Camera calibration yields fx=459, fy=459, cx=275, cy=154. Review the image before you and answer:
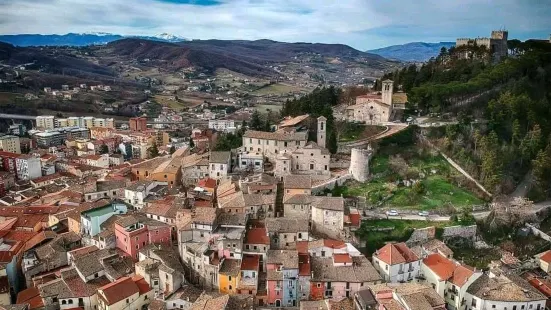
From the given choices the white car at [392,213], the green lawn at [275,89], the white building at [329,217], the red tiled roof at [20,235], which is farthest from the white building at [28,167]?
the green lawn at [275,89]

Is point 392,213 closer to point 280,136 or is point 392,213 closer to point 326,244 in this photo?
point 326,244

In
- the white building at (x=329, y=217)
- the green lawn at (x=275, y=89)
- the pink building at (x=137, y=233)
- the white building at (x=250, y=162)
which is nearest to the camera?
the pink building at (x=137, y=233)

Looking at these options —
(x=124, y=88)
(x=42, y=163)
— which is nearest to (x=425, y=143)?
(x=42, y=163)

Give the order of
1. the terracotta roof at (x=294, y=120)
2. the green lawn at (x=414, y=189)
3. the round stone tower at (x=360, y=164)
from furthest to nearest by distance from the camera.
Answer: the terracotta roof at (x=294, y=120) < the round stone tower at (x=360, y=164) < the green lawn at (x=414, y=189)

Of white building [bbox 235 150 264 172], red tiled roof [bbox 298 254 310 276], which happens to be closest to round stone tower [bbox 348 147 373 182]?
white building [bbox 235 150 264 172]

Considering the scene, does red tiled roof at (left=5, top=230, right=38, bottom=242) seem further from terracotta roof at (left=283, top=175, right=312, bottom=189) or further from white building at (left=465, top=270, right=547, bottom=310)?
white building at (left=465, top=270, right=547, bottom=310)

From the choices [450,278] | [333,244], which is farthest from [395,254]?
[333,244]

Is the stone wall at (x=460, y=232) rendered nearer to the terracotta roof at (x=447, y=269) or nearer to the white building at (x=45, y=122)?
the terracotta roof at (x=447, y=269)
